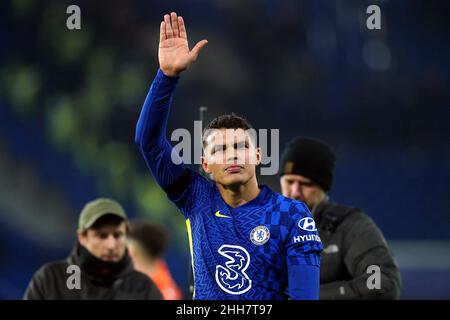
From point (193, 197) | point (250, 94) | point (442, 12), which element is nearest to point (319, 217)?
point (193, 197)

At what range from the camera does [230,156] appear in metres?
3.25

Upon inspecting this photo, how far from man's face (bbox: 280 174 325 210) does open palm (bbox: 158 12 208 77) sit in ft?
7.28

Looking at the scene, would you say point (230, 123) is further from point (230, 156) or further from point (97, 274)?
point (97, 274)

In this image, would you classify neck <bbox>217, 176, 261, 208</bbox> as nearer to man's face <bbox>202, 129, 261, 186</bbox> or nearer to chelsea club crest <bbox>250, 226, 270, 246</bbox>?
man's face <bbox>202, 129, 261, 186</bbox>

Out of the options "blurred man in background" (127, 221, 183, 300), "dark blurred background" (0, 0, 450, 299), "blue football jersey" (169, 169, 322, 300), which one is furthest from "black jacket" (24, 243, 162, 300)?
"dark blurred background" (0, 0, 450, 299)

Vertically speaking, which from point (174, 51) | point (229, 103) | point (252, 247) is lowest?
point (252, 247)

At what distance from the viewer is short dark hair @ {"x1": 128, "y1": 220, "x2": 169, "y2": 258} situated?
788 centimetres

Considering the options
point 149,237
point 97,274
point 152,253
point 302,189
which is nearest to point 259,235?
point 302,189

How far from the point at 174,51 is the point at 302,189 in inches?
91.4

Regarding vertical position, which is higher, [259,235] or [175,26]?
[175,26]

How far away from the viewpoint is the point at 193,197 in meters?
3.40

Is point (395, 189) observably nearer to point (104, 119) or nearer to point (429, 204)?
point (429, 204)

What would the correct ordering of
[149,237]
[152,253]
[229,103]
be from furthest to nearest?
[229,103], [149,237], [152,253]

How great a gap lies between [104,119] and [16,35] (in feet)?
4.49
